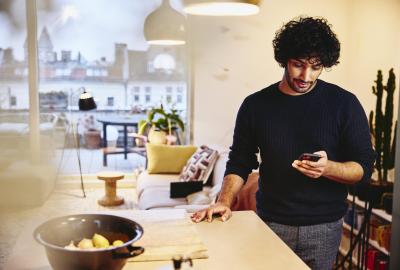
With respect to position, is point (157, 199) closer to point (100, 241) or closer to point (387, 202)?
point (387, 202)

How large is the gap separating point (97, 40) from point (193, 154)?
4.39ft

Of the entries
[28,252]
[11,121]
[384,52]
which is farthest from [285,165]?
[384,52]

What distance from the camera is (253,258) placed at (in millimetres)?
905

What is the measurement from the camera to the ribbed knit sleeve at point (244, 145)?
1.34 metres

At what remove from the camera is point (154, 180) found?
329cm

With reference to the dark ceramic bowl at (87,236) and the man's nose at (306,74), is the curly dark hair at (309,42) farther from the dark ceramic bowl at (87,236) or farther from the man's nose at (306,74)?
the dark ceramic bowl at (87,236)

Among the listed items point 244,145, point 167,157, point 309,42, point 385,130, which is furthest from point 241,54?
point 309,42

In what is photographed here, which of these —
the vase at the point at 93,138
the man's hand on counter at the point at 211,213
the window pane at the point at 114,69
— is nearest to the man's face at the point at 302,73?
the man's hand on counter at the point at 211,213

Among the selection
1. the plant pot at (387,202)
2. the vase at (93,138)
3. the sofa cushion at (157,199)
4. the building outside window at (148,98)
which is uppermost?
the building outside window at (148,98)

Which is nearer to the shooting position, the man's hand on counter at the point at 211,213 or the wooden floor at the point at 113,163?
the man's hand on counter at the point at 211,213

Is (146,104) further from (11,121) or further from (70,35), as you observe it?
(11,121)

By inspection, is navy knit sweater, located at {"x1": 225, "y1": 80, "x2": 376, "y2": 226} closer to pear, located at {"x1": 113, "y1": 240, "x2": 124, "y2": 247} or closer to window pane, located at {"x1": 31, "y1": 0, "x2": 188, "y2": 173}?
pear, located at {"x1": 113, "y1": 240, "x2": 124, "y2": 247}

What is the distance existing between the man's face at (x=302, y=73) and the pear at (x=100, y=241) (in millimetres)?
704

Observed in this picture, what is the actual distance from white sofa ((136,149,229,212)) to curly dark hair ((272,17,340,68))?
137 centimetres
